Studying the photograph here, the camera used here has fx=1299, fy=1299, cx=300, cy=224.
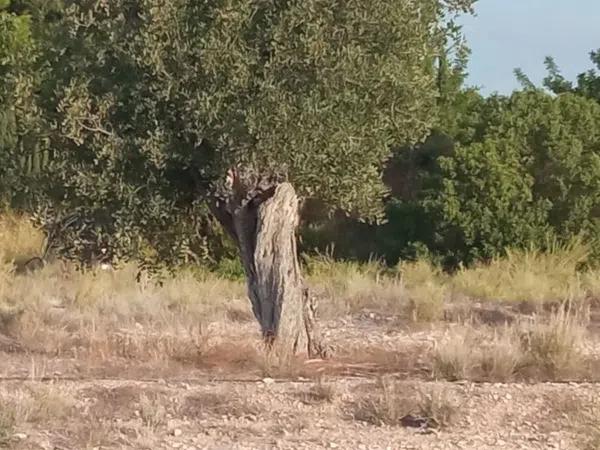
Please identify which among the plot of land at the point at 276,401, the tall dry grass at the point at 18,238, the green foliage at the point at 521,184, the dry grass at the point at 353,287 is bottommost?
the dry grass at the point at 353,287

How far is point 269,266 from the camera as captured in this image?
11.9 meters

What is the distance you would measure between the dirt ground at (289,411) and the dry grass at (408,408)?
1 cm

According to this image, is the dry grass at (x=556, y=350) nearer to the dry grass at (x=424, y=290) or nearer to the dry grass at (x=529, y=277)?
the dry grass at (x=424, y=290)

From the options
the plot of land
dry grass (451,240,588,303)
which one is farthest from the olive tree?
dry grass (451,240,588,303)

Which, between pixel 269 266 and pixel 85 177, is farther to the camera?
pixel 269 266

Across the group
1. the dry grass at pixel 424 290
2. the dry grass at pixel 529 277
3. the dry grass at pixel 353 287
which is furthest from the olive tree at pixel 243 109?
the dry grass at pixel 529 277

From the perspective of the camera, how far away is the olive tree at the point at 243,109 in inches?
402

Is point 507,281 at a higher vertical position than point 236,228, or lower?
lower

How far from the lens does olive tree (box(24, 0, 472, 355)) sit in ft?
33.5

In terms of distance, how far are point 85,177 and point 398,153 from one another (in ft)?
51.1

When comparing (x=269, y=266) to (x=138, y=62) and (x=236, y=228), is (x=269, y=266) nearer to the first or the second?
(x=236, y=228)

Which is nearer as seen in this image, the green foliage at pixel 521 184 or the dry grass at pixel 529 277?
the dry grass at pixel 529 277

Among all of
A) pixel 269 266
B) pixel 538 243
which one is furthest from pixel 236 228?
pixel 538 243

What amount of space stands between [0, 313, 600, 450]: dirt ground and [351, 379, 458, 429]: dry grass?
0.4 inches
